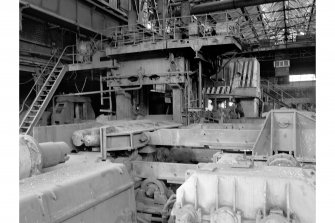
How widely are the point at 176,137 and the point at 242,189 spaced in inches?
191

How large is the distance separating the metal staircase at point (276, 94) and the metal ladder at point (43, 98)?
1171 centimetres

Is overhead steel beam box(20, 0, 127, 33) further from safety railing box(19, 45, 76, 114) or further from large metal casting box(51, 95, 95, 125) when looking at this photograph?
large metal casting box(51, 95, 95, 125)

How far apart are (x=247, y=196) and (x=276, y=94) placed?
18287mm

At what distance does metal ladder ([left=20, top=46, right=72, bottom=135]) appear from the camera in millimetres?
9445

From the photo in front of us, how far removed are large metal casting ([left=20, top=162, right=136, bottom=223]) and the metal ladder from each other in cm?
637

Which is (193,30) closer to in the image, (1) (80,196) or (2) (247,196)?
(1) (80,196)

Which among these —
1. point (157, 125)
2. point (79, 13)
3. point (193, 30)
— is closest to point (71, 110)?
point (79, 13)

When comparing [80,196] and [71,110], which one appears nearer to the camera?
[80,196]

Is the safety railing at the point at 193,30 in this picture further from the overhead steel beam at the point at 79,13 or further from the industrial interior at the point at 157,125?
the overhead steel beam at the point at 79,13

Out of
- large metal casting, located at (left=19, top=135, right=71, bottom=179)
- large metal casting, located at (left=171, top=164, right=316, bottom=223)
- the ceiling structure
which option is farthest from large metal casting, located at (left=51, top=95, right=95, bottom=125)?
large metal casting, located at (left=171, top=164, right=316, bottom=223)

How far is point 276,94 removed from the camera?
19156 millimetres

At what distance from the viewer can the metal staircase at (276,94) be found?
17.3m
